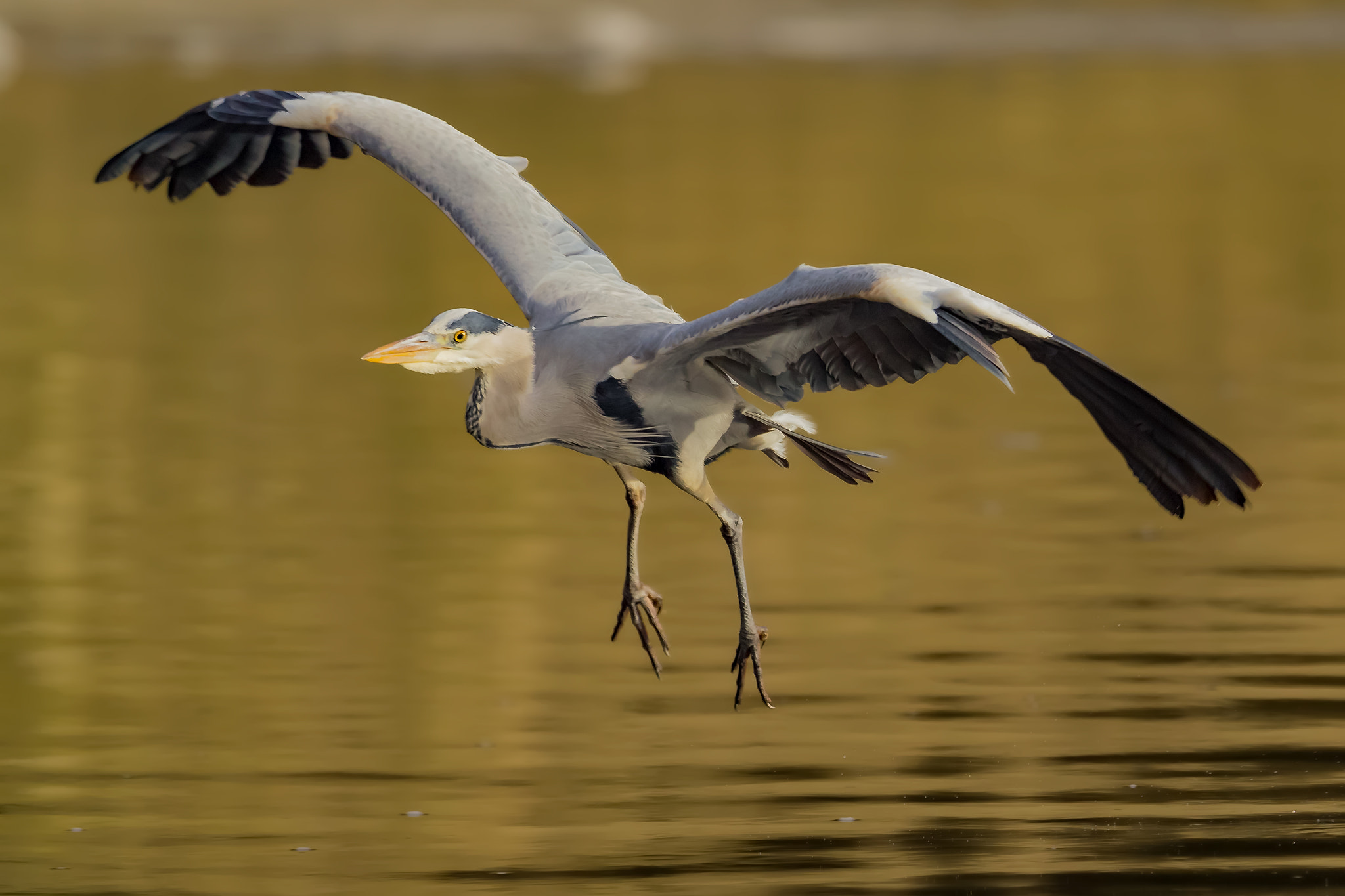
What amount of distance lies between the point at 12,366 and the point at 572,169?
1557cm

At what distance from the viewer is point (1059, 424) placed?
15969 millimetres

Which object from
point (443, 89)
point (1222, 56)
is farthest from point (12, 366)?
point (1222, 56)

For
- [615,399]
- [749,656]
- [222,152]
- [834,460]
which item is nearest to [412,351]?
[615,399]

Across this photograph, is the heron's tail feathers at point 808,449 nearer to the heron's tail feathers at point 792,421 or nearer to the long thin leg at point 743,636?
the heron's tail feathers at point 792,421

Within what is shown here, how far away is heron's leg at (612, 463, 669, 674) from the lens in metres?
10.1

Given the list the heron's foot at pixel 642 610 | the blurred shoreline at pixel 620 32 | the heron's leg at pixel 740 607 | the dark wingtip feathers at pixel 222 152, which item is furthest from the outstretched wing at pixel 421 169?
the blurred shoreline at pixel 620 32

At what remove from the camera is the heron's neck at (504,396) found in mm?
9391

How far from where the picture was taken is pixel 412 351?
29.3 ft

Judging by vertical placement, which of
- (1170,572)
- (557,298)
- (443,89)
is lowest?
(1170,572)

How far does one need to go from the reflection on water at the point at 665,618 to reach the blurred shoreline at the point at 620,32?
90.5 feet

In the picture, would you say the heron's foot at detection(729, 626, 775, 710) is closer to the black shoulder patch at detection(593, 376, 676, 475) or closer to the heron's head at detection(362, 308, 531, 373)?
the black shoulder patch at detection(593, 376, 676, 475)

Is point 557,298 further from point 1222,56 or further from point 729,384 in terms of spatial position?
point 1222,56

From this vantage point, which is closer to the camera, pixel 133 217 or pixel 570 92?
pixel 133 217

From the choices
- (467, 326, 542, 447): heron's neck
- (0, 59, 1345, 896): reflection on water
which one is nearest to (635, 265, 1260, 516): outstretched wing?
(467, 326, 542, 447): heron's neck
